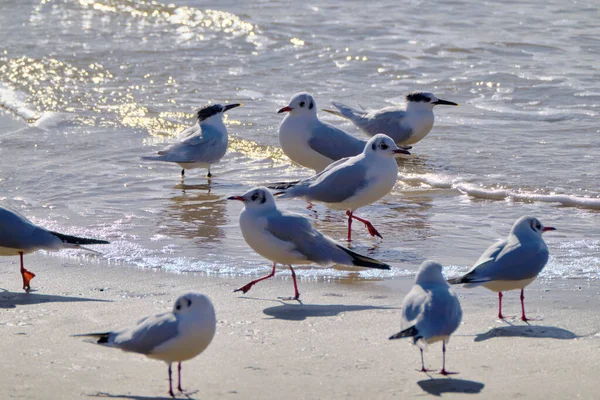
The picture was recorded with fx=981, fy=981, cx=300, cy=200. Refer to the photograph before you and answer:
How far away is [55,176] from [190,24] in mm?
8863

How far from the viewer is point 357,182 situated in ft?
24.7

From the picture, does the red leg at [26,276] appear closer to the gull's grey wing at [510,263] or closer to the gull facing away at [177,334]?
the gull facing away at [177,334]

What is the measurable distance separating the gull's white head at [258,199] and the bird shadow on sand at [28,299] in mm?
1045

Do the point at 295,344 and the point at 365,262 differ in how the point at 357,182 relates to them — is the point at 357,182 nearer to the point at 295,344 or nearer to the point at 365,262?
the point at 365,262

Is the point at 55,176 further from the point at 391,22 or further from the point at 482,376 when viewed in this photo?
the point at 391,22

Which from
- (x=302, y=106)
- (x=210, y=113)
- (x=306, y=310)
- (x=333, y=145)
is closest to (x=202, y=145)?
(x=210, y=113)

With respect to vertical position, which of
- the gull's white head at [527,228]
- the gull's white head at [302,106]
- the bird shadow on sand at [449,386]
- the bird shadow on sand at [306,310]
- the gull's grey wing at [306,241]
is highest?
the gull's white head at [302,106]

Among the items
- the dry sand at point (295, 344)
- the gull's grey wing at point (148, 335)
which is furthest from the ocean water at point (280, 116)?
the gull's grey wing at point (148, 335)

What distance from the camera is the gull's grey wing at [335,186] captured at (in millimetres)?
7535

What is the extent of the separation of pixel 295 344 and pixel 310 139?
4357 mm

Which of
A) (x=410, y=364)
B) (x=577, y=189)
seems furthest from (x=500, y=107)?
(x=410, y=364)

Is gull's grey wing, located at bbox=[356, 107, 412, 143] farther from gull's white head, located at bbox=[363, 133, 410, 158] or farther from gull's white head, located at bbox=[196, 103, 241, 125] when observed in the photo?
gull's white head, located at bbox=[363, 133, 410, 158]

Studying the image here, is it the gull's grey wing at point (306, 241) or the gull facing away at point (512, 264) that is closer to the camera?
the gull facing away at point (512, 264)

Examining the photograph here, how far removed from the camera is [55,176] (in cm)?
923
